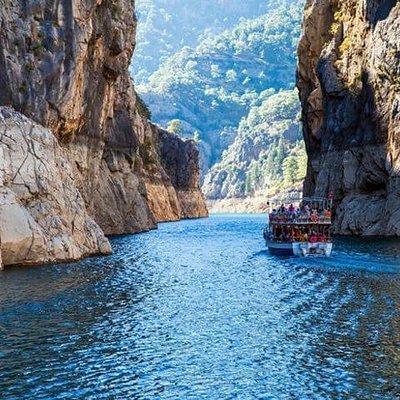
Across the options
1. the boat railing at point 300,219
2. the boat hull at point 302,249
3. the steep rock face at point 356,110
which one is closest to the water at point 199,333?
the boat hull at point 302,249

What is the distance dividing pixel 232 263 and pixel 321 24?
6950cm

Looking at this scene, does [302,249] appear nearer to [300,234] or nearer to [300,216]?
[300,234]

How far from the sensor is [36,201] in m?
53.8

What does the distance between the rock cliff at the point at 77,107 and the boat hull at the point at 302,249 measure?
19.4 meters

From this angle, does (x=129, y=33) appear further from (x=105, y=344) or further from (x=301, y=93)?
(x=105, y=344)

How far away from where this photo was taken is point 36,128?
58.0m

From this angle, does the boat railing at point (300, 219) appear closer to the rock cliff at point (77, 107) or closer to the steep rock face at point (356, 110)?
the rock cliff at point (77, 107)

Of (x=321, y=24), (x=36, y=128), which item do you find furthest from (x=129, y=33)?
(x=36, y=128)

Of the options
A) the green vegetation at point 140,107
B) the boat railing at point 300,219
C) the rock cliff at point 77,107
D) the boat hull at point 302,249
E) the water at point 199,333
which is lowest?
the water at point 199,333

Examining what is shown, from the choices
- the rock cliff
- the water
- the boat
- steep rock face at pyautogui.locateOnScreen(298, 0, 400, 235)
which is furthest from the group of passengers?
the rock cliff

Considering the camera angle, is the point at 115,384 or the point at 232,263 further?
the point at 232,263

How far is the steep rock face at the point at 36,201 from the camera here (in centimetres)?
5000

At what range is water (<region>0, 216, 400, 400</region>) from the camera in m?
22.5

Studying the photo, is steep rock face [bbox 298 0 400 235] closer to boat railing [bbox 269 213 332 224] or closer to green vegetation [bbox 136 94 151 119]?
boat railing [bbox 269 213 332 224]
